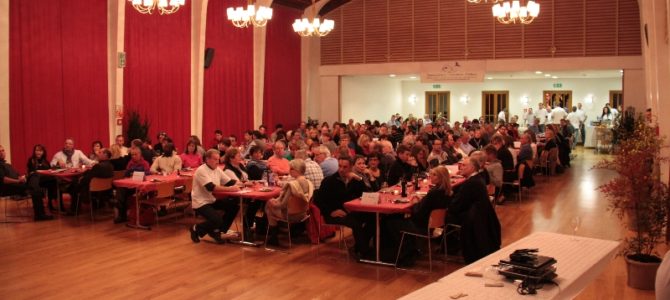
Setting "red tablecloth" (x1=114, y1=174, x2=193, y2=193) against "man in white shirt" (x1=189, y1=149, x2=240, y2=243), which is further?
"red tablecloth" (x1=114, y1=174, x2=193, y2=193)

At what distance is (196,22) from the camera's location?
574 inches

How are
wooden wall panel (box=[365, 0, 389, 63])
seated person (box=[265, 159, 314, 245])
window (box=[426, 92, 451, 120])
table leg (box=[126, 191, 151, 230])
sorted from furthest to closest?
1. window (box=[426, 92, 451, 120])
2. wooden wall panel (box=[365, 0, 389, 63])
3. table leg (box=[126, 191, 151, 230])
4. seated person (box=[265, 159, 314, 245])

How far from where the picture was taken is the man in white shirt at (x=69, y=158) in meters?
9.93

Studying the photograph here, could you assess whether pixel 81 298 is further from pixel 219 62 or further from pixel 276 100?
pixel 276 100

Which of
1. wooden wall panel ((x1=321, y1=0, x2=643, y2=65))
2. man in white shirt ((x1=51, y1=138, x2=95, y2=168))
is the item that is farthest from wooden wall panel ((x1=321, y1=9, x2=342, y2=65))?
man in white shirt ((x1=51, y1=138, x2=95, y2=168))

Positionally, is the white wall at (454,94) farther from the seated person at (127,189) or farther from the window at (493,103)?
the seated person at (127,189)

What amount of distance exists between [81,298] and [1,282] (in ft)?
3.50

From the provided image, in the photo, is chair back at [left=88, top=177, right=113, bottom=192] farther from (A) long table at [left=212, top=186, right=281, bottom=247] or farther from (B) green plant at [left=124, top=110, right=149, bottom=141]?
(B) green plant at [left=124, top=110, right=149, bottom=141]

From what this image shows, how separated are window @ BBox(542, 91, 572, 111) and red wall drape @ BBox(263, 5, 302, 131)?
9818 millimetres

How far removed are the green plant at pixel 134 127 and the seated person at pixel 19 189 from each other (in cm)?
397

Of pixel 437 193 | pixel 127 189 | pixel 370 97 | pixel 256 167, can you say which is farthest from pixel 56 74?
pixel 370 97

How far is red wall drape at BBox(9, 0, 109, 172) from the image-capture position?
10898mm

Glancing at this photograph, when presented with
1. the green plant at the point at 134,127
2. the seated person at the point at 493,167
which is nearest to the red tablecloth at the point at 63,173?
the green plant at the point at 134,127

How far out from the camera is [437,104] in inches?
987
